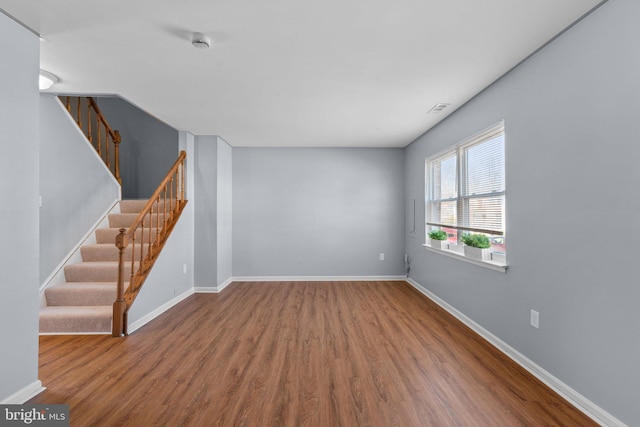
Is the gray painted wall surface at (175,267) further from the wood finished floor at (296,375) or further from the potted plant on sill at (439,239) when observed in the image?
the potted plant on sill at (439,239)

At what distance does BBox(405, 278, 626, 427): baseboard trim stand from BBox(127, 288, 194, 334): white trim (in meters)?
3.67

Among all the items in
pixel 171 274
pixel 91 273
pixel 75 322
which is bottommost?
pixel 75 322

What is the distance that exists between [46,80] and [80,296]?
227cm

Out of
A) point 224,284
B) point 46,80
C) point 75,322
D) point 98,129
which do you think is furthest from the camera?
point 224,284

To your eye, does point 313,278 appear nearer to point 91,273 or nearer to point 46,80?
point 91,273

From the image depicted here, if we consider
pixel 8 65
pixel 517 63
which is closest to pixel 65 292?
pixel 8 65

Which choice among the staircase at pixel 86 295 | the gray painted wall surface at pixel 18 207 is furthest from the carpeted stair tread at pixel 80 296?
the gray painted wall surface at pixel 18 207

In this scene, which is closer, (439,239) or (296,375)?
(296,375)

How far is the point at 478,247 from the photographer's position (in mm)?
3123

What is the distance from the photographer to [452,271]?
3.76 m

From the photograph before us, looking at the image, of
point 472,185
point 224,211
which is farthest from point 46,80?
point 472,185

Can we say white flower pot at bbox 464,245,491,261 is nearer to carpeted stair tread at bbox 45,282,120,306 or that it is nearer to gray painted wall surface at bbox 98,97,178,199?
carpeted stair tread at bbox 45,282,120,306

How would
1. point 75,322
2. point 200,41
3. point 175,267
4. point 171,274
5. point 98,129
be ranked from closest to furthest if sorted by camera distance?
point 200,41
point 75,322
point 171,274
point 175,267
point 98,129

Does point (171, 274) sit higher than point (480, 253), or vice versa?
point (480, 253)
